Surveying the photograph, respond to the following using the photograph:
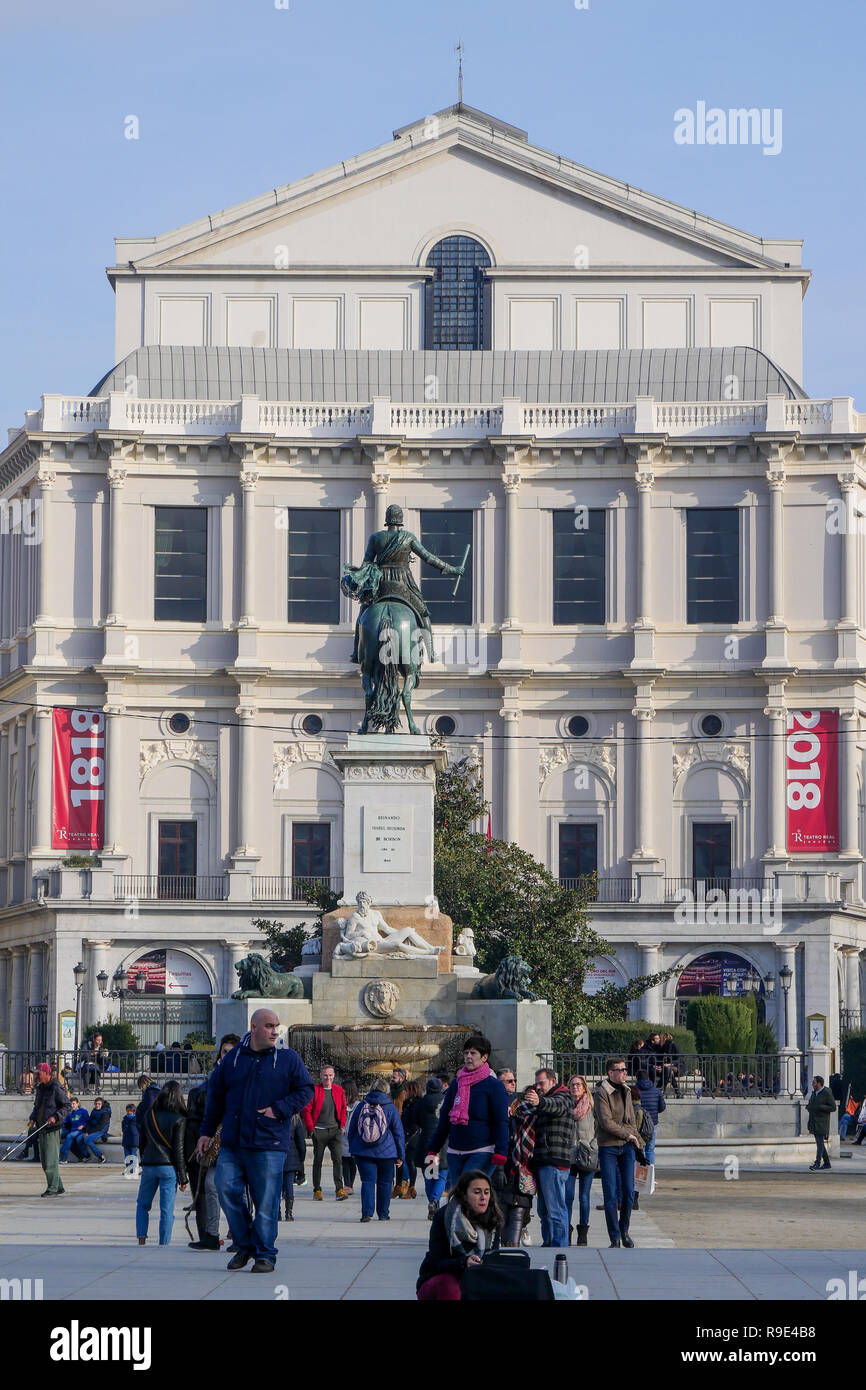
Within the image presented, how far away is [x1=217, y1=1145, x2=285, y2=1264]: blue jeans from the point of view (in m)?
17.5

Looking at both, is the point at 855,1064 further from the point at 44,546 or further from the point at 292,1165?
the point at 292,1165

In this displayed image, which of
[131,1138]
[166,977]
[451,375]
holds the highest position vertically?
[451,375]

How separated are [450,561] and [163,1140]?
198 ft

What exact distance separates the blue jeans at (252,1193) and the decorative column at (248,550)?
62474 millimetres

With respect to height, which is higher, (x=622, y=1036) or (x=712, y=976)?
(x=712, y=976)

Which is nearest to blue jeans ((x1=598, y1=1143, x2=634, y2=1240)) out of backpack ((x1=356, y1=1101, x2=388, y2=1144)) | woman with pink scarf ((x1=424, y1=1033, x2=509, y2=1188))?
backpack ((x1=356, y1=1101, x2=388, y2=1144))

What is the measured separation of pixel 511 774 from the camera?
262 feet

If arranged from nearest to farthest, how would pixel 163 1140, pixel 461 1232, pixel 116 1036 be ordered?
1. pixel 461 1232
2. pixel 163 1140
3. pixel 116 1036

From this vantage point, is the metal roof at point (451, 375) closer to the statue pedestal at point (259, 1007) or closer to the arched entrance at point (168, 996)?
the arched entrance at point (168, 996)

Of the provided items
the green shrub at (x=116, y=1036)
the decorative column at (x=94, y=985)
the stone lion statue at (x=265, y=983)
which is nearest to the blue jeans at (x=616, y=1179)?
the stone lion statue at (x=265, y=983)

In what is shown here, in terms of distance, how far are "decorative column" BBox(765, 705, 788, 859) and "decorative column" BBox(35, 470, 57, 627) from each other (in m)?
23.0

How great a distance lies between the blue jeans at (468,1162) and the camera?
19141 millimetres

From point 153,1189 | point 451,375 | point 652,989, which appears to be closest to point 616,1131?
point 153,1189
